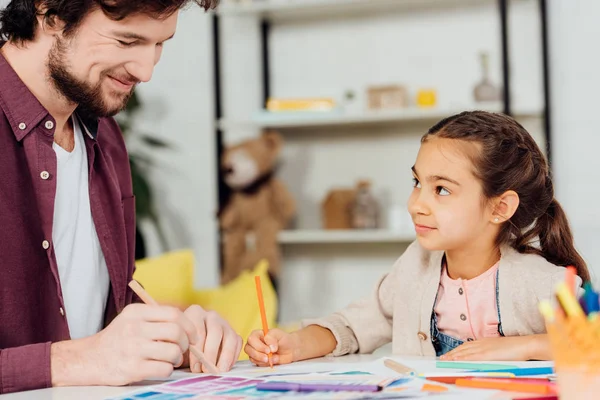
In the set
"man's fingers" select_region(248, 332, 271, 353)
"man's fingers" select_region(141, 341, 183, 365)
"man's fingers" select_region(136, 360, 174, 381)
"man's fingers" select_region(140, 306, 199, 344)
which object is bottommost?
"man's fingers" select_region(248, 332, 271, 353)

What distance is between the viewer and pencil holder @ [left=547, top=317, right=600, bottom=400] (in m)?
0.67

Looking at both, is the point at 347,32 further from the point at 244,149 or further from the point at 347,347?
the point at 347,347

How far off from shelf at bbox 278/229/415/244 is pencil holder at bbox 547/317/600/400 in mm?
2392

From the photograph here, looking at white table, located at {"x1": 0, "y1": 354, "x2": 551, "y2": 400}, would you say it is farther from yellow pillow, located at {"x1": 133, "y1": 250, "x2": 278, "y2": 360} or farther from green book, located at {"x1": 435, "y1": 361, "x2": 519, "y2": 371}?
yellow pillow, located at {"x1": 133, "y1": 250, "x2": 278, "y2": 360}

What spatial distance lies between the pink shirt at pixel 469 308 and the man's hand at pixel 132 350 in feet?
1.68

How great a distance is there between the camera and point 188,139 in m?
3.72

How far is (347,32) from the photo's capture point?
3.48 meters

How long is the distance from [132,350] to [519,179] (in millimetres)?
739

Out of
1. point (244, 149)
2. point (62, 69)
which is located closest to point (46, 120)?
point (62, 69)

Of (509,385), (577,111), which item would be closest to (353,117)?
(577,111)

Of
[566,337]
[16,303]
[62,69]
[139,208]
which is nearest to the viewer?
[566,337]

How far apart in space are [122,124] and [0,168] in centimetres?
217

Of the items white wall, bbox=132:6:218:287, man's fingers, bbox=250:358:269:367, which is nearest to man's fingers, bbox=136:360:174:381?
man's fingers, bbox=250:358:269:367

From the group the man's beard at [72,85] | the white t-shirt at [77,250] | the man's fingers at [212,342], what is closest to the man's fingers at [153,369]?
the man's fingers at [212,342]
